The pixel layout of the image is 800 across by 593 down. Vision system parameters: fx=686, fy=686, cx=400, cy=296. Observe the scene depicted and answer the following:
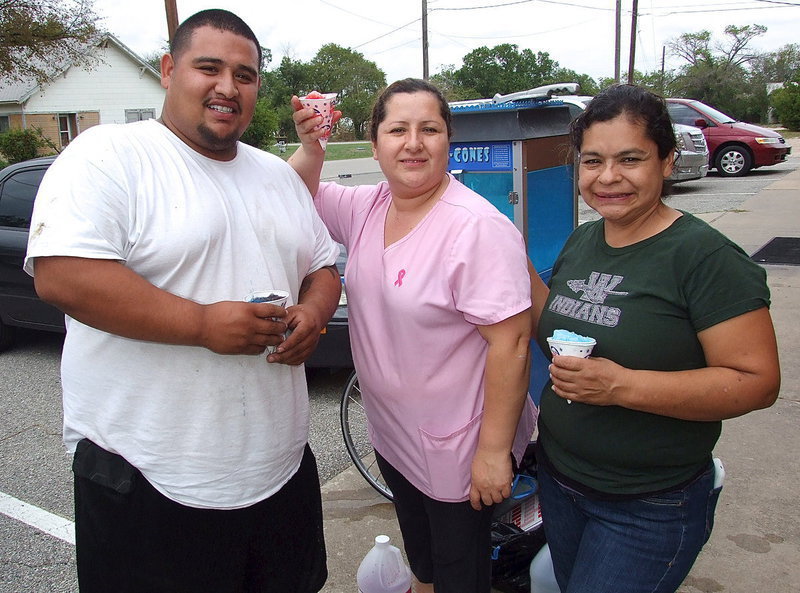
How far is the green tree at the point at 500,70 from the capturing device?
7725 cm

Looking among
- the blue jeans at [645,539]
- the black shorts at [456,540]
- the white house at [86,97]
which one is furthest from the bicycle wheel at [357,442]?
the white house at [86,97]

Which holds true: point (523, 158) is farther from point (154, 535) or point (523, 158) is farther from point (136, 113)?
point (136, 113)

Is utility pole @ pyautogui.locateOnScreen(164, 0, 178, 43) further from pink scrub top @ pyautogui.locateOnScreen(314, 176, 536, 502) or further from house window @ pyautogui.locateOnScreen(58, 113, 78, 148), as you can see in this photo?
house window @ pyautogui.locateOnScreen(58, 113, 78, 148)

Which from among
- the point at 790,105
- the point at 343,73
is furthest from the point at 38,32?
the point at 343,73

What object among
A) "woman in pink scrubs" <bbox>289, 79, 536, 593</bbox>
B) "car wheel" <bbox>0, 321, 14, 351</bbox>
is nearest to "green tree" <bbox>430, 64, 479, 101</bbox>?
"woman in pink scrubs" <bbox>289, 79, 536, 593</bbox>

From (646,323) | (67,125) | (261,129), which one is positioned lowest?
(646,323)

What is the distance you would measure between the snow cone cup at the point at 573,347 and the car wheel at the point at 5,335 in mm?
5905

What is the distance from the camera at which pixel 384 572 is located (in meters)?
2.50

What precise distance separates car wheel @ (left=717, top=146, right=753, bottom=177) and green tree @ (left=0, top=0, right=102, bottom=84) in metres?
20.4

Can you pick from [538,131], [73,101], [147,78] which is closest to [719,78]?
[147,78]

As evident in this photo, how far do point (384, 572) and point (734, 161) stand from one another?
17.8 meters

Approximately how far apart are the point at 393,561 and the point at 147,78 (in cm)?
4422

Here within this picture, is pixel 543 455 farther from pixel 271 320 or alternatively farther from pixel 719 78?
pixel 719 78

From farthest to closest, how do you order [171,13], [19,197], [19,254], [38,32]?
1. [38,32]
2. [171,13]
3. [19,197]
4. [19,254]
